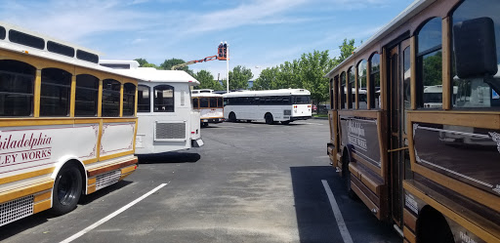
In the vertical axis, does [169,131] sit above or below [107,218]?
above

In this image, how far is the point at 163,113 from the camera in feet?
36.3

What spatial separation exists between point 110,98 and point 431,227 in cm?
626

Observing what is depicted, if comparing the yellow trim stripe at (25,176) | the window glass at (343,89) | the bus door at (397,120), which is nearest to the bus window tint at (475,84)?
the bus door at (397,120)

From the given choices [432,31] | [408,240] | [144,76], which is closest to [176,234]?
[408,240]

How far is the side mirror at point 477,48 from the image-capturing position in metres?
2.25

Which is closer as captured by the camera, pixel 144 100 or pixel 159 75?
pixel 144 100

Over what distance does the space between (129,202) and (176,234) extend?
85.1 inches

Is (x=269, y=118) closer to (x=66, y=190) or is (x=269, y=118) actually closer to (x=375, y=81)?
(x=66, y=190)

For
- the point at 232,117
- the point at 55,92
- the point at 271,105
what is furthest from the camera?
the point at 232,117

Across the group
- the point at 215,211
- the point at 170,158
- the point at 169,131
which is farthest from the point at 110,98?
the point at 170,158

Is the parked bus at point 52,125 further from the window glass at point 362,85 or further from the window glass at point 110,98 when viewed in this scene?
the window glass at point 362,85

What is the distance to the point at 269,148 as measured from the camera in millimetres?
14539

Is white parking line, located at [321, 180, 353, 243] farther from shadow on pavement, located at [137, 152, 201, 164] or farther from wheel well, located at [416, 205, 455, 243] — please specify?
shadow on pavement, located at [137, 152, 201, 164]

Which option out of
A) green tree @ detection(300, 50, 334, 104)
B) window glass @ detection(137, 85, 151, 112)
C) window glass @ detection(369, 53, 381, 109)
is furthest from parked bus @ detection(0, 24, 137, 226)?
green tree @ detection(300, 50, 334, 104)
